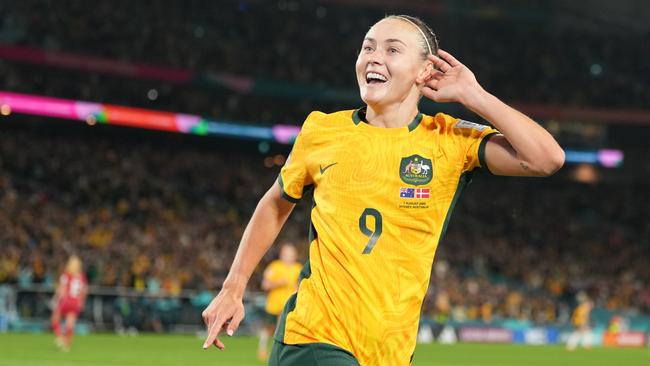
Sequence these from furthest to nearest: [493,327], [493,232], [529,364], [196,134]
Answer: [493,232], [196,134], [493,327], [529,364]

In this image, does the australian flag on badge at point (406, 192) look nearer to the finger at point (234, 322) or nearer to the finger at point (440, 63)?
the finger at point (440, 63)

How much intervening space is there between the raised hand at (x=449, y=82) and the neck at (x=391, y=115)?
0.11 metres

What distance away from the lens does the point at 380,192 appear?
4410 mm

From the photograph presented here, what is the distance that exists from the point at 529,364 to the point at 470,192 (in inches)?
1067

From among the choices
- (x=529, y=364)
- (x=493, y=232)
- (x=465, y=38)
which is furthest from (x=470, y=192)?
(x=529, y=364)

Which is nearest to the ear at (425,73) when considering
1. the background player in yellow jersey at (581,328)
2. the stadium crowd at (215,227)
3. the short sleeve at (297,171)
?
the short sleeve at (297,171)

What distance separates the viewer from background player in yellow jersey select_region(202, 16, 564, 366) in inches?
171

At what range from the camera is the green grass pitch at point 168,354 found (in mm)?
18562

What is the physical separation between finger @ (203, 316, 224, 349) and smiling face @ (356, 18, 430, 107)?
1116 mm

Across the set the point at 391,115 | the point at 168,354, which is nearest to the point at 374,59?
the point at 391,115

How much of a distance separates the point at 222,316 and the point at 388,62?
1.28 metres

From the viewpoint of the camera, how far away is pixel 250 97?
45.7 metres

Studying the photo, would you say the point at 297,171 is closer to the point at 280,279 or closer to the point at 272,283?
the point at 280,279

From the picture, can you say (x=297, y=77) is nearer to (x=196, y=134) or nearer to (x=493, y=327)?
(x=196, y=134)
